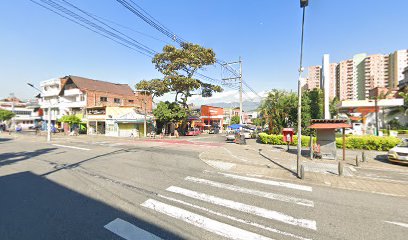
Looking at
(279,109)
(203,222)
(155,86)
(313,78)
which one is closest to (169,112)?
(155,86)

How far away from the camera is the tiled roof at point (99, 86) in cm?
3788

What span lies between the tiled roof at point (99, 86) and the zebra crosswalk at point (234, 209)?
38237mm

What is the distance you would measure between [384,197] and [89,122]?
40.7 meters

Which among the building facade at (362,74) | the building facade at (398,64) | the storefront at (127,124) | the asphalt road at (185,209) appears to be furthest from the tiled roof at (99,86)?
the building facade at (398,64)

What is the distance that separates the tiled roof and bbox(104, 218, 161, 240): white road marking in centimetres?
3891

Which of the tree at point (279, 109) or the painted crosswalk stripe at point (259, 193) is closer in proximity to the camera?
the painted crosswalk stripe at point (259, 193)

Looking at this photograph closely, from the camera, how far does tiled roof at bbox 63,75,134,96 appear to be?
37.9 meters

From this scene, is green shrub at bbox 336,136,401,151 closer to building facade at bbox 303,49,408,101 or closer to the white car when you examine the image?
the white car

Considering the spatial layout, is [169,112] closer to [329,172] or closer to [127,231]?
[329,172]

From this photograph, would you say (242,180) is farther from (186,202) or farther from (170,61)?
(170,61)

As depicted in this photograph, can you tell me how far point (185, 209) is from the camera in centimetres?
518

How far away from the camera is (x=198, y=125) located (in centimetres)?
4478

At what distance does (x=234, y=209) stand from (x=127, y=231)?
2790mm

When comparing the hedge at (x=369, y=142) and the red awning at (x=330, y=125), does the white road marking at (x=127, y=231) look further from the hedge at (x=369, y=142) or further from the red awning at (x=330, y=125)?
the hedge at (x=369, y=142)
